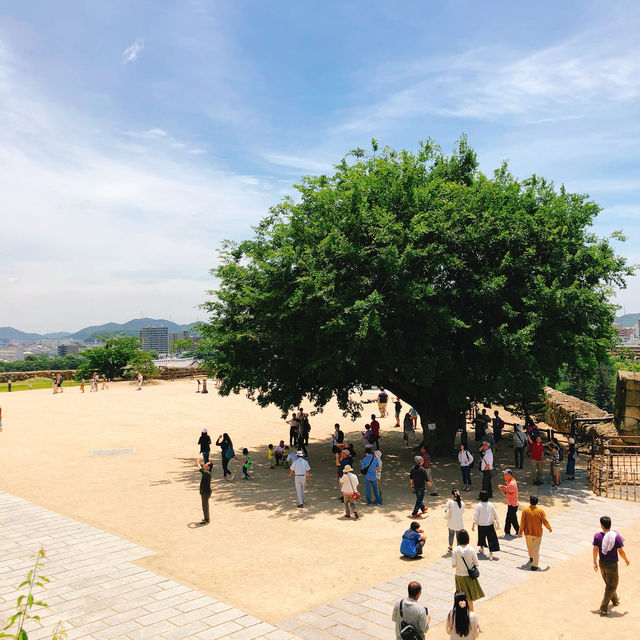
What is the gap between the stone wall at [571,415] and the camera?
23.1 meters

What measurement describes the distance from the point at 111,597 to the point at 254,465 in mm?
12088

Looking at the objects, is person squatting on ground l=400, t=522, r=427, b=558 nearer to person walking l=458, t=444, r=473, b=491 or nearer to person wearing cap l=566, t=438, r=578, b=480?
person walking l=458, t=444, r=473, b=491

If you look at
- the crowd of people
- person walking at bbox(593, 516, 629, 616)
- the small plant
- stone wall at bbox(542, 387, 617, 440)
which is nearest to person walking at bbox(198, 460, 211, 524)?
the crowd of people

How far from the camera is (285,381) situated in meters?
20.8

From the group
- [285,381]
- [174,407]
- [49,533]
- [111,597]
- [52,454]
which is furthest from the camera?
[174,407]

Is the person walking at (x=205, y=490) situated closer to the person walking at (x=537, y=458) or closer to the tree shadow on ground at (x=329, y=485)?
the tree shadow on ground at (x=329, y=485)

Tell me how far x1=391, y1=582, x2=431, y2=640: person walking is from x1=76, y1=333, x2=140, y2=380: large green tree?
4825 cm

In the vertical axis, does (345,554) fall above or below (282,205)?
below

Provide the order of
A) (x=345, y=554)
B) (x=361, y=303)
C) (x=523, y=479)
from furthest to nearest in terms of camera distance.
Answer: (x=523, y=479)
(x=361, y=303)
(x=345, y=554)

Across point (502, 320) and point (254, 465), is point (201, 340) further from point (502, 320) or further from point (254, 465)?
point (502, 320)

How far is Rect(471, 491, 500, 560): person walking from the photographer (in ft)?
38.2

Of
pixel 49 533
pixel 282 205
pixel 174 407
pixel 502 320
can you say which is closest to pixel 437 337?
pixel 502 320

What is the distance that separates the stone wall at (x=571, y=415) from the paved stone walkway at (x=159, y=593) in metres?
9.78

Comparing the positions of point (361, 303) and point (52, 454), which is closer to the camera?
point (361, 303)
